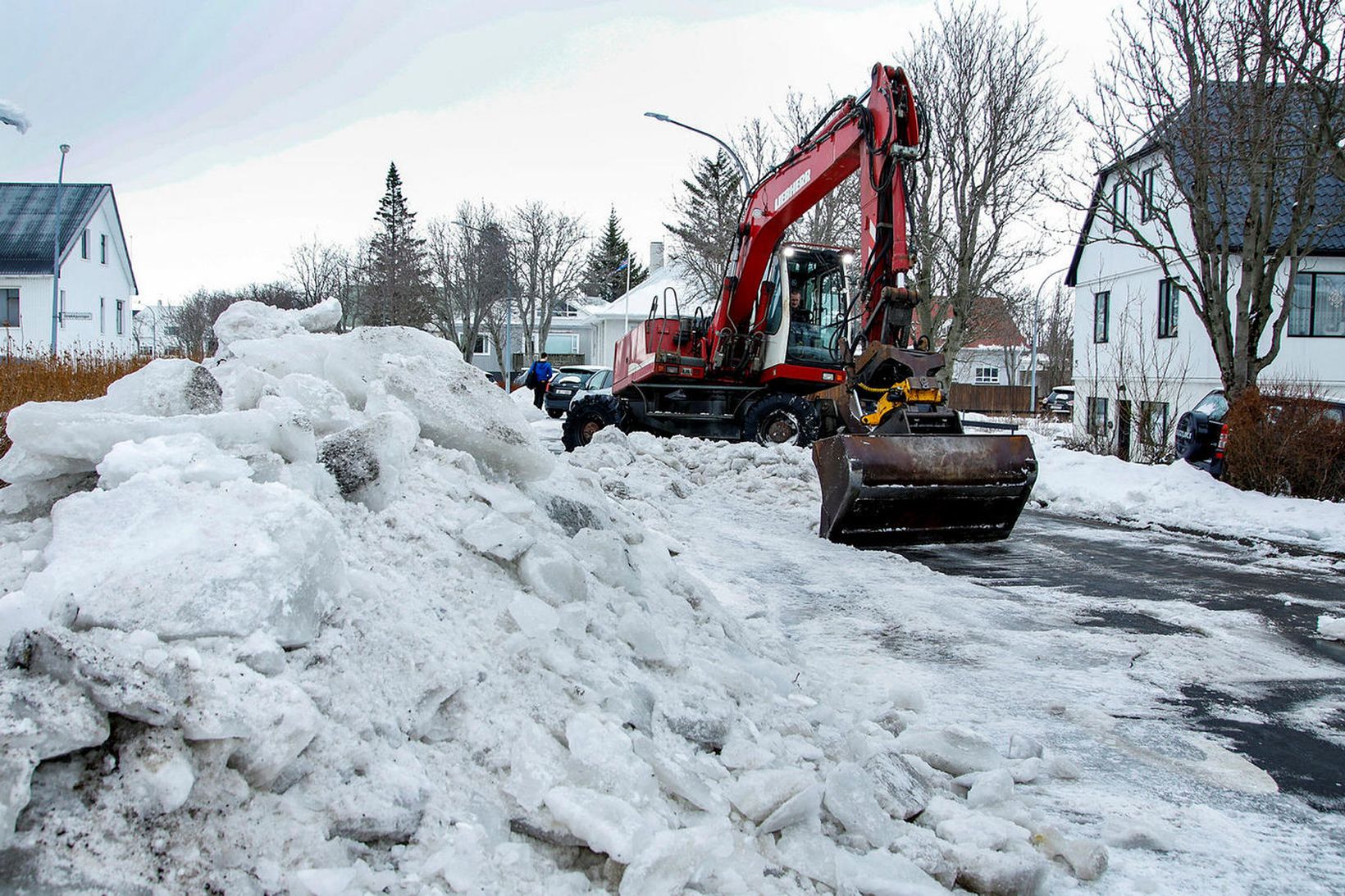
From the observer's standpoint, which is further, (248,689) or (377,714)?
(377,714)

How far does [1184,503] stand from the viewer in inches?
407

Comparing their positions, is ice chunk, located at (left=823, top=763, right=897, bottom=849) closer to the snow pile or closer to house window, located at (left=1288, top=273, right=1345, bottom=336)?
the snow pile

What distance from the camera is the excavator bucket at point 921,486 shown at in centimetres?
761

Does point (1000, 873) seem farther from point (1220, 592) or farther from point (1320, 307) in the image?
point (1320, 307)

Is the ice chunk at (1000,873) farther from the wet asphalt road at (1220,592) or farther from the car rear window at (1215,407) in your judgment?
the car rear window at (1215,407)

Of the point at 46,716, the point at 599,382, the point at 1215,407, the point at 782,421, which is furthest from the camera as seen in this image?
the point at 599,382

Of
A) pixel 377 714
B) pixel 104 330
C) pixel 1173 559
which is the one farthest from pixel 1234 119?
pixel 104 330

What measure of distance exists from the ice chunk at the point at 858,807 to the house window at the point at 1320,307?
23036 mm

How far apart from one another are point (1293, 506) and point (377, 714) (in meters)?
10.4

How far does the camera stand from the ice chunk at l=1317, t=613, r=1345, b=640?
5203 mm

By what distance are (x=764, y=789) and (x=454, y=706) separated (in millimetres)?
912

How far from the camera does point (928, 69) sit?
2033cm

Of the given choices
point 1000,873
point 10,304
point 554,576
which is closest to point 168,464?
point 554,576

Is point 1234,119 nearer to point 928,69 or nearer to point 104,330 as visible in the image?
point 928,69
